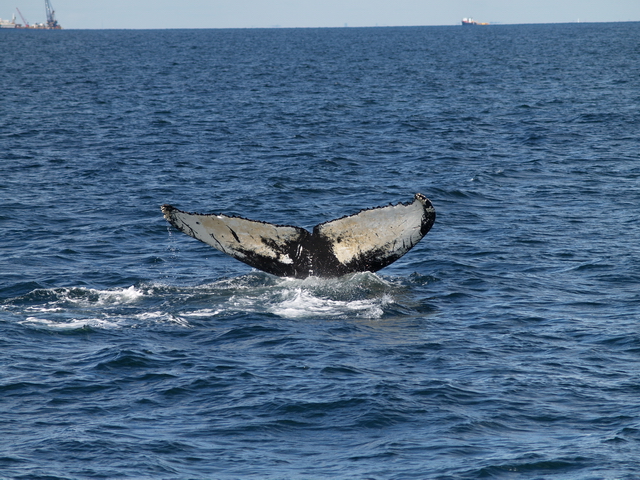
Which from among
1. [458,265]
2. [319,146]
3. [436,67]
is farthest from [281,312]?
[436,67]

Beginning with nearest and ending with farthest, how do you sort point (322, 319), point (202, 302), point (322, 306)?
point (322, 319), point (322, 306), point (202, 302)

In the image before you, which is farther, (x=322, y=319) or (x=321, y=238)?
(x=321, y=238)

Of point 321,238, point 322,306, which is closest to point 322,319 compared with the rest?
point 322,306

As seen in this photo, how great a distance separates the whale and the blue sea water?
633mm

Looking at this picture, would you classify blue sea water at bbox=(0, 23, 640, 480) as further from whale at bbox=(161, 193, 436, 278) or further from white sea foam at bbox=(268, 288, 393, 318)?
whale at bbox=(161, 193, 436, 278)

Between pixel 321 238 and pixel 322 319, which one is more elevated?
pixel 321 238

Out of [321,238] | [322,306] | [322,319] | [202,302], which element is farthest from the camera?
[202,302]

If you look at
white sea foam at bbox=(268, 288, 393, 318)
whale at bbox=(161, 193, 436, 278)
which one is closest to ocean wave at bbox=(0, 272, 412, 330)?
white sea foam at bbox=(268, 288, 393, 318)

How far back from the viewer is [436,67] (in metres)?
76.8

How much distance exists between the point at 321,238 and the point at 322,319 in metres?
1.27

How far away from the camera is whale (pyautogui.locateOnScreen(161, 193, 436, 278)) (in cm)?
1349

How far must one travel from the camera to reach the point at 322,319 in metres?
13.8

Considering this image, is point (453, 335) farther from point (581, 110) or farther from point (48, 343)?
point (581, 110)

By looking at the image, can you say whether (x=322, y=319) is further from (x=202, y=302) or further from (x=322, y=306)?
(x=202, y=302)
